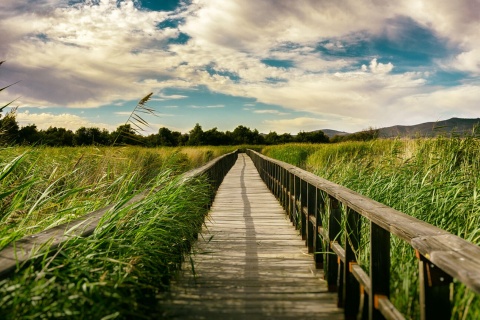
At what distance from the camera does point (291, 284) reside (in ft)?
11.8

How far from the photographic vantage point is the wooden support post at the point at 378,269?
93.2 inches

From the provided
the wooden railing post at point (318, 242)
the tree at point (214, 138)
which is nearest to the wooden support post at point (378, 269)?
the wooden railing post at point (318, 242)

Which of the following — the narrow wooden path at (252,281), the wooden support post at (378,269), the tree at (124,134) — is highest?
the tree at (124,134)

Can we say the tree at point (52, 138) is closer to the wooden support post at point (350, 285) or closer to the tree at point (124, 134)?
the tree at point (124, 134)

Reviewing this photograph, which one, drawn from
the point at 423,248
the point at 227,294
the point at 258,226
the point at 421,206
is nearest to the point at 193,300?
the point at 227,294

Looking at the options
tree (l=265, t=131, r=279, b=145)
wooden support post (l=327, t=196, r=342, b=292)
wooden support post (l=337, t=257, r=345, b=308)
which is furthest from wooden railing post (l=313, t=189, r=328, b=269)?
tree (l=265, t=131, r=279, b=145)

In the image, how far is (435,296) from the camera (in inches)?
68.7

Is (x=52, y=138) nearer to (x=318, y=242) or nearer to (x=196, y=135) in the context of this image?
(x=318, y=242)

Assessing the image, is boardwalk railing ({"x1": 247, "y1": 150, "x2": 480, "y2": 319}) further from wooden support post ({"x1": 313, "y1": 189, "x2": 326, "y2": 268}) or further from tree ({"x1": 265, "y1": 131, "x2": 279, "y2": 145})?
tree ({"x1": 265, "y1": 131, "x2": 279, "y2": 145})

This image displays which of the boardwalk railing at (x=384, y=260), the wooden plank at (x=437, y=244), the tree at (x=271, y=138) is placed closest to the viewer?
the wooden plank at (x=437, y=244)

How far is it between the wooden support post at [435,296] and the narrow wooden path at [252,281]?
1244mm

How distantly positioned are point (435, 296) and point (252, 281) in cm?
Answer: 208

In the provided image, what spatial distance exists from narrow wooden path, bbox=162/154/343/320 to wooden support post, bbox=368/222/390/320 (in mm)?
614

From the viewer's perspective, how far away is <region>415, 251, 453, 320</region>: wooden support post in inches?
68.6
